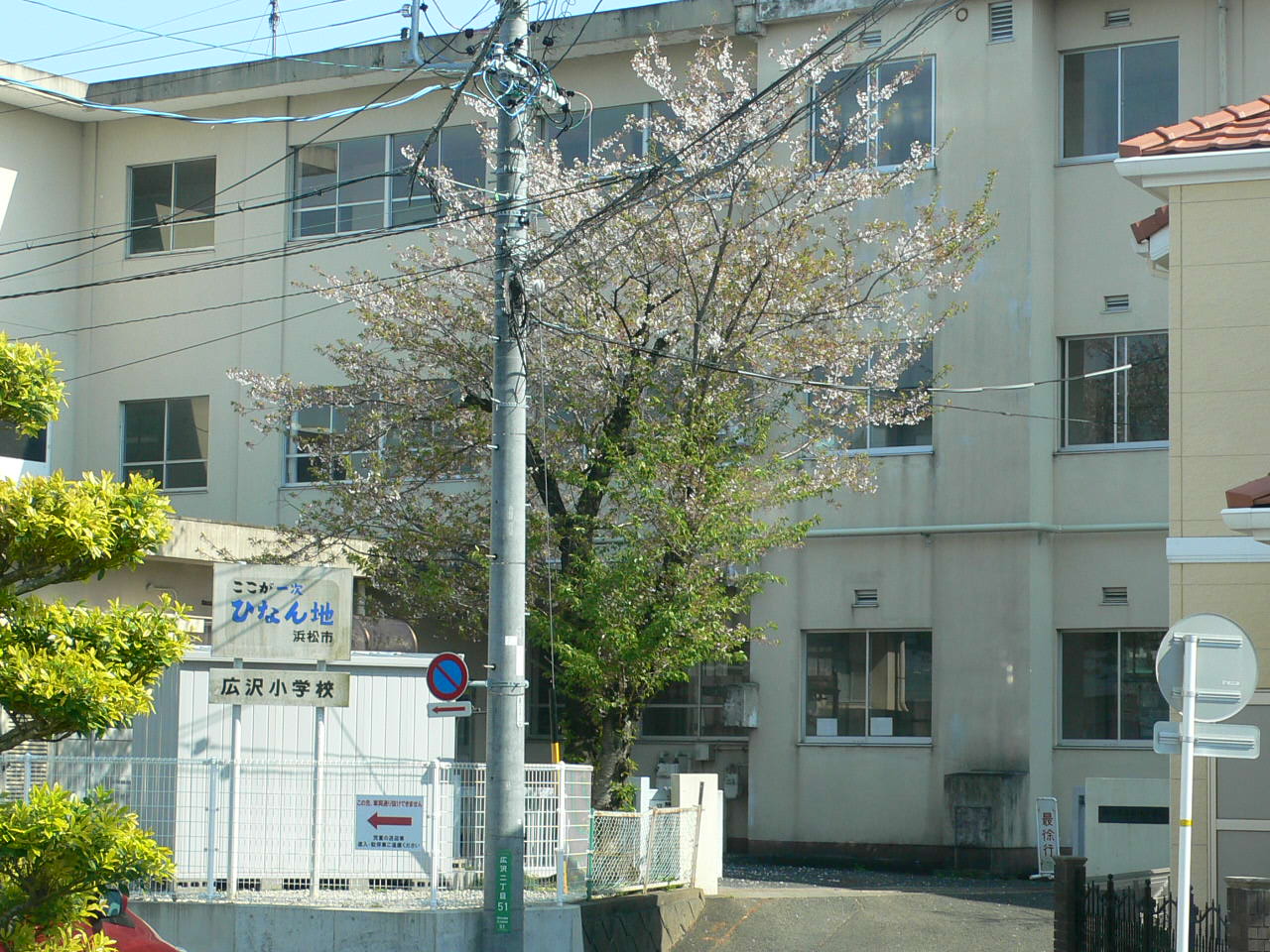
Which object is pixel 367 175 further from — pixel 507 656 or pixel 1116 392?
pixel 507 656

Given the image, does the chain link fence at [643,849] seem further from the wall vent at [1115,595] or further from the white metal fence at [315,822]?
the wall vent at [1115,595]

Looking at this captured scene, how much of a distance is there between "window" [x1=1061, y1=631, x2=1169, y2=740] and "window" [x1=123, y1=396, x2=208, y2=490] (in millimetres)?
15641

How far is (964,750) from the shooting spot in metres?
23.8

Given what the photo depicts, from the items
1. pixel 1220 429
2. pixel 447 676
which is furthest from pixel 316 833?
pixel 1220 429

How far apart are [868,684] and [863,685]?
8cm

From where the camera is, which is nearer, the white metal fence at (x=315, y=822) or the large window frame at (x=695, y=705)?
the white metal fence at (x=315, y=822)

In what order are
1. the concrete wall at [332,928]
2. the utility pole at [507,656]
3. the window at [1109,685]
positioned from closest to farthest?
the utility pole at [507,656] → the concrete wall at [332,928] → the window at [1109,685]

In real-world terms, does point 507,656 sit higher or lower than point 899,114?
lower

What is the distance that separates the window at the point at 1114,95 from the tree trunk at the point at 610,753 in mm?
11601

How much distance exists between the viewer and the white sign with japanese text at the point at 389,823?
15.9 metres

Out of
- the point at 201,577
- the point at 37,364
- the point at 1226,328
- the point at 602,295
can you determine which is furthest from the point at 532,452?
the point at 37,364

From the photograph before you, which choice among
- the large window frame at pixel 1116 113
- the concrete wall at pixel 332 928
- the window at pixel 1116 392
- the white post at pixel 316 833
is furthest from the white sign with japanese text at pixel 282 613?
the large window frame at pixel 1116 113

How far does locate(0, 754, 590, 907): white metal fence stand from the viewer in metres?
16.0

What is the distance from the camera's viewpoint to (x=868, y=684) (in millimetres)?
24812
